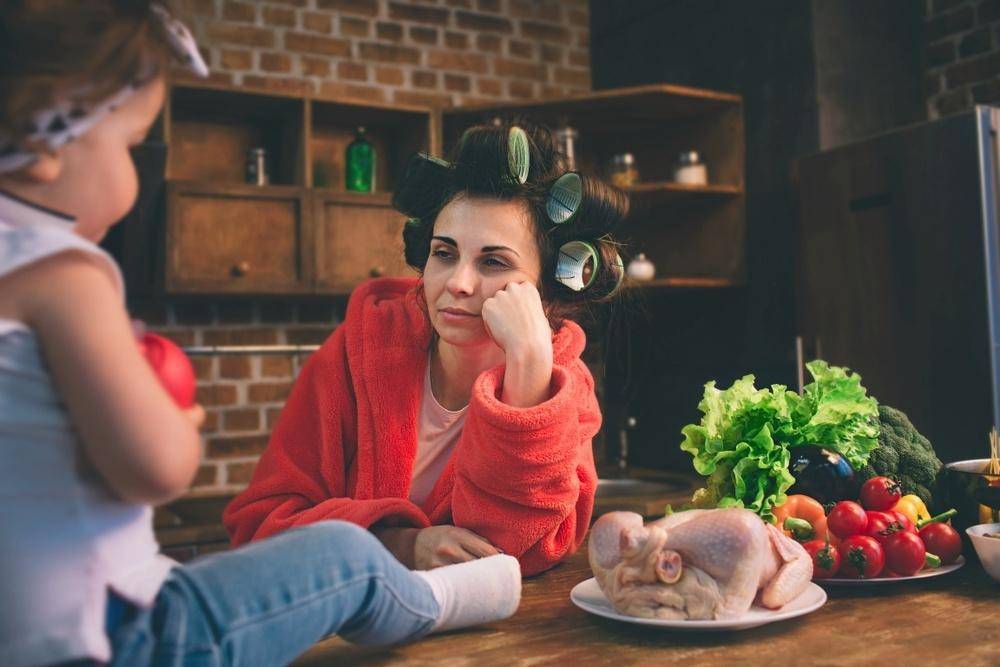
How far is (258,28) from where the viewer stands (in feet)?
10.8

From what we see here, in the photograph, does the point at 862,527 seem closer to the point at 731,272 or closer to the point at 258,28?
the point at 731,272

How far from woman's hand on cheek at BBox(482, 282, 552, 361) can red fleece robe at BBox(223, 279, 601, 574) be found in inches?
1.9

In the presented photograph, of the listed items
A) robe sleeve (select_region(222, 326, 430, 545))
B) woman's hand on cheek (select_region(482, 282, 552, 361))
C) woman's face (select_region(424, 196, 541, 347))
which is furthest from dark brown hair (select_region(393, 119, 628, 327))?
robe sleeve (select_region(222, 326, 430, 545))

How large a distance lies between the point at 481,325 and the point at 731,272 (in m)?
2.23

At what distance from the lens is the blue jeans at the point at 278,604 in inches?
26.1

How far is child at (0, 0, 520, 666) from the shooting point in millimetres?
591

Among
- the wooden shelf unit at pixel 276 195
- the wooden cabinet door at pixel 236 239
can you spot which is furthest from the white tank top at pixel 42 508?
the wooden cabinet door at pixel 236 239

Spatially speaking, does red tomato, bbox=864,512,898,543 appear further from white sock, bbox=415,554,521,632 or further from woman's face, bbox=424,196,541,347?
woman's face, bbox=424,196,541,347

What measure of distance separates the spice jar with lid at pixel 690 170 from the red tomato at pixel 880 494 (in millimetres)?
2329

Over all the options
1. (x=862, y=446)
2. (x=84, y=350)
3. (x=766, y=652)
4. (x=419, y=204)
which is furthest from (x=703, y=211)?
(x=84, y=350)

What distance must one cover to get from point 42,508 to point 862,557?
819 mm

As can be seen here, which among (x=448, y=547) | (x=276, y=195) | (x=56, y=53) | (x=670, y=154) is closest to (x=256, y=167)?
(x=276, y=195)

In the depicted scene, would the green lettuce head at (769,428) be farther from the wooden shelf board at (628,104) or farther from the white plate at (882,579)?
the wooden shelf board at (628,104)

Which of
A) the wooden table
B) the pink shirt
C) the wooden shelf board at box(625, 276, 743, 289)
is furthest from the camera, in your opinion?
the wooden shelf board at box(625, 276, 743, 289)
